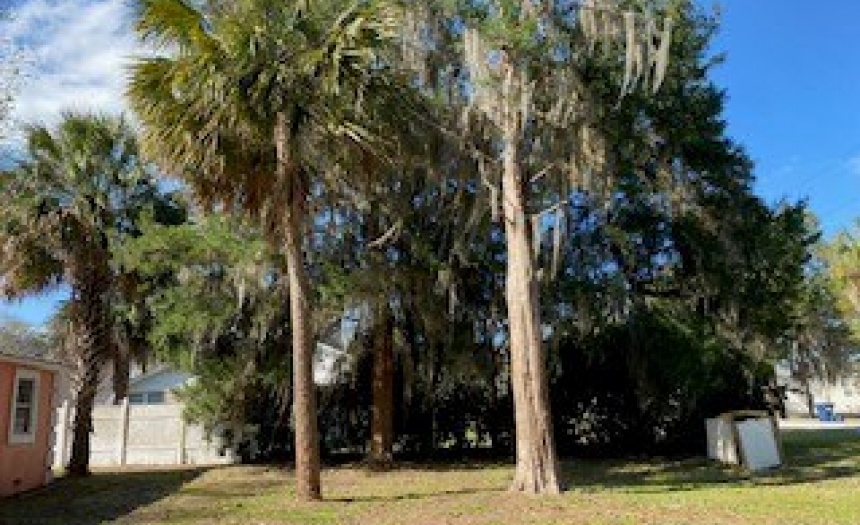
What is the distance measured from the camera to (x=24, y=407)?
13805mm

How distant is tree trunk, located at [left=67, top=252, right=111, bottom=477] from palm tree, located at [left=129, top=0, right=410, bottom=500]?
21.2 feet

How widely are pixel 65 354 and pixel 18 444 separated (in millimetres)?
8074

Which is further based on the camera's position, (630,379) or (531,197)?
(630,379)

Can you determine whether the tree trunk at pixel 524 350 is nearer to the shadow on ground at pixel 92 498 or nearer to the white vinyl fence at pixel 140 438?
the shadow on ground at pixel 92 498

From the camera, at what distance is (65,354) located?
21047 millimetres

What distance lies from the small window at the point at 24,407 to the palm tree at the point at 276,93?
5480mm

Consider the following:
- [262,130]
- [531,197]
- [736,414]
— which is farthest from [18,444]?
[736,414]

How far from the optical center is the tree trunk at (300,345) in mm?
10414

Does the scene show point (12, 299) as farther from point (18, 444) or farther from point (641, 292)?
point (641, 292)

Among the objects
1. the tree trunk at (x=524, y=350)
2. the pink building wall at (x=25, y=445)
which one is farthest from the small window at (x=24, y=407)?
the tree trunk at (x=524, y=350)

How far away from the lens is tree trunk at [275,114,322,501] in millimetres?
10414

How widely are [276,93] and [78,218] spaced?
7.18 m

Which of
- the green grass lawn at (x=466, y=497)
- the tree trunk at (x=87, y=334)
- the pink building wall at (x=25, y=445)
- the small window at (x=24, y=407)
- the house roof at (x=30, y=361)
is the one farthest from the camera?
the tree trunk at (x=87, y=334)

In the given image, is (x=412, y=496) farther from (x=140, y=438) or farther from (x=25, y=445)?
(x=140, y=438)
